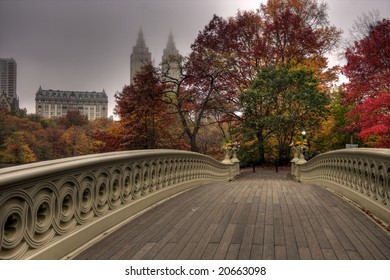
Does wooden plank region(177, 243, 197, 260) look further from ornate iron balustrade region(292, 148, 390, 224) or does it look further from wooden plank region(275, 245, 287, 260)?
ornate iron balustrade region(292, 148, 390, 224)

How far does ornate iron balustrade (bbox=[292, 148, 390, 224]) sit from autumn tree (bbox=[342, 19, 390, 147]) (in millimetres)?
3845

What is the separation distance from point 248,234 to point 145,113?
57.1ft

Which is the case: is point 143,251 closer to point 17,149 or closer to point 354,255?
point 354,255

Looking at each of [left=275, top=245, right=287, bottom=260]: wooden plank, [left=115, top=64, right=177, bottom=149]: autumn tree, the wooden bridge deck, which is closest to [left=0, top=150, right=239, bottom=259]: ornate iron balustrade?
the wooden bridge deck

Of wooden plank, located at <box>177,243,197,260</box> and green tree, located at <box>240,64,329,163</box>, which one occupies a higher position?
green tree, located at <box>240,64,329,163</box>

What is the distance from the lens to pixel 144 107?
20.0m

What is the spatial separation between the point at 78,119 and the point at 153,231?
5538 centimetres

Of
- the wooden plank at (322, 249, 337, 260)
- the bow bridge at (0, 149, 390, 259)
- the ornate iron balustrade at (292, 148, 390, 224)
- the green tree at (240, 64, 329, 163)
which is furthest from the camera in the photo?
the green tree at (240, 64, 329, 163)

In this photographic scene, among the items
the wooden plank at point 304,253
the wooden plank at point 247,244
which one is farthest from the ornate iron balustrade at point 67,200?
the wooden plank at point 304,253

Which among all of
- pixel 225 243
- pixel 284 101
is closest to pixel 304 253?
pixel 225 243

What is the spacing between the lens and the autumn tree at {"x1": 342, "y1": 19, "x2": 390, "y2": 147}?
1171cm
